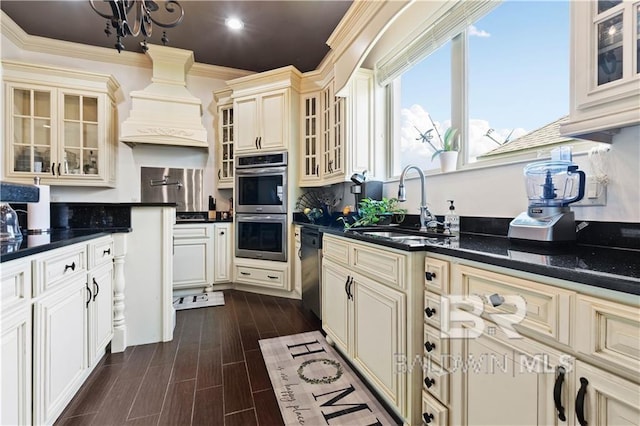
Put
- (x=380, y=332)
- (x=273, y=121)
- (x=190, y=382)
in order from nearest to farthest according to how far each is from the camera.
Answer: (x=380, y=332), (x=190, y=382), (x=273, y=121)

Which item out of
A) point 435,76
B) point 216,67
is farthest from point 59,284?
point 216,67

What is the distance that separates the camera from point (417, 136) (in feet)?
7.95

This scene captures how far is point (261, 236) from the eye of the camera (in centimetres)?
356

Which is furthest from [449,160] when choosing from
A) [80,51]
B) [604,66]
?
[80,51]

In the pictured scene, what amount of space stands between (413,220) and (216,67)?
142 inches

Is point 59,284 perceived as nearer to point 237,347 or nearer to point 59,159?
point 237,347

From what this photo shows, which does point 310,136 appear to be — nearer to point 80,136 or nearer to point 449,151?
point 449,151

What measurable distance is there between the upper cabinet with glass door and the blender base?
1.03ft

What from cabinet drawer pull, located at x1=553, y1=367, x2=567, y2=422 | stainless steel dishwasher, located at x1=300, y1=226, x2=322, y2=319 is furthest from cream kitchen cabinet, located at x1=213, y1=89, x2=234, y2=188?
cabinet drawer pull, located at x1=553, y1=367, x2=567, y2=422

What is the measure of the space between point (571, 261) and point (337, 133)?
240 centimetres

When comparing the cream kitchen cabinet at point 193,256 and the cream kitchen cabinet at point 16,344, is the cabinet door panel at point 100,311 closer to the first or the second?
the cream kitchen cabinet at point 16,344

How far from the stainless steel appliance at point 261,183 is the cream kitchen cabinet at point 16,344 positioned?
247 centimetres

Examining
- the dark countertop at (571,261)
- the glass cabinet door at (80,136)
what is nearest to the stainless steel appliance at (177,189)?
the glass cabinet door at (80,136)

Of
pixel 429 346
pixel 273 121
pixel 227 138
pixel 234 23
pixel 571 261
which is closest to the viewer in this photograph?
pixel 571 261
